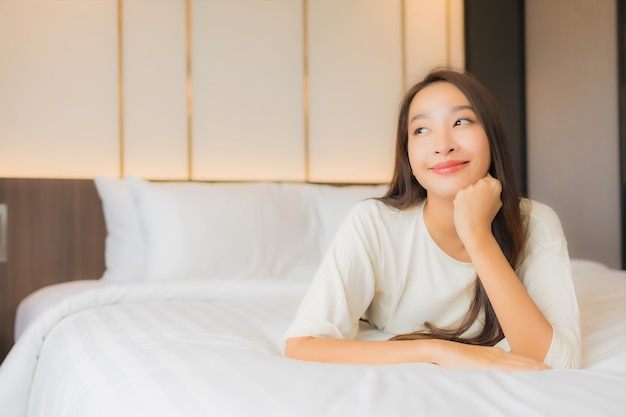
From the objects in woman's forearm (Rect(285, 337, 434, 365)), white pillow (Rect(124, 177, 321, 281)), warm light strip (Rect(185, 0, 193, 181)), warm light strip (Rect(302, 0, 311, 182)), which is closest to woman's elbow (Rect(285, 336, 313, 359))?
woman's forearm (Rect(285, 337, 434, 365))

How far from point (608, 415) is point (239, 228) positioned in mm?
1629

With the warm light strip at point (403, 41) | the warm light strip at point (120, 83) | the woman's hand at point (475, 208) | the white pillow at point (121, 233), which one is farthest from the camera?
the warm light strip at point (403, 41)

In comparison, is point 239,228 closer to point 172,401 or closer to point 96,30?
point 96,30

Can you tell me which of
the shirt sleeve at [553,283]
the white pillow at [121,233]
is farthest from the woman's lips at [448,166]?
the white pillow at [121,233]

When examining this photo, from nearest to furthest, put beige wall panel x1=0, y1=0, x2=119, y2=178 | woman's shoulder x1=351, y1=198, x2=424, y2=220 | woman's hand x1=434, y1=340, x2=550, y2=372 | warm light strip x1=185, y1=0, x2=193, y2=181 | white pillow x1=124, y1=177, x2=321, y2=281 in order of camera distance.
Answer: woman's hand x1=434, y1=340, x2=550, y2=372 < woman's shoulder x1=351, y1=198, x2=424, y2=220 < white pillow x1=124, y1=177, x2=321, y2=281 < beige wall panel x1=0, y1=0, x2=119, y2=178 < warm light strip x1=185, y1=0, x2=193, y2=181

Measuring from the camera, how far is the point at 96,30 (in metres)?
2.53

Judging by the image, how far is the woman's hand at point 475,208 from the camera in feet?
3.77

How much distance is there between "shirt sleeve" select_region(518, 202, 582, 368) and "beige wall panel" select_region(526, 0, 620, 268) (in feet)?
6.51

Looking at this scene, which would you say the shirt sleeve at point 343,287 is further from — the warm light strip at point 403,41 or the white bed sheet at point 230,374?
the warm light strip at point 403,41

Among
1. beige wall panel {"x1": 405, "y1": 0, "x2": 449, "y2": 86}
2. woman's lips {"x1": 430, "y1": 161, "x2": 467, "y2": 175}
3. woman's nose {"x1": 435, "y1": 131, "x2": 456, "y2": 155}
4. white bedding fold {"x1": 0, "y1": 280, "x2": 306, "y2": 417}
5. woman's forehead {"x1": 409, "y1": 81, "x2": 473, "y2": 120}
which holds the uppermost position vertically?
beige wall panel {"x1": 405, "y1": 0, "x2": 449, "y2": 86}

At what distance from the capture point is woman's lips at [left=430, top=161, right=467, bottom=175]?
3.98 ft

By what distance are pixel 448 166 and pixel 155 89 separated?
69.6 inches

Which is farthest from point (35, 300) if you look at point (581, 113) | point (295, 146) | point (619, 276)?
point (581, 113)

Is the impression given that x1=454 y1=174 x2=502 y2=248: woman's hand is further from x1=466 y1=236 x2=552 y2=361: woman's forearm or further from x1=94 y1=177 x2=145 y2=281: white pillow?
x1=94 y1=177 x2=145 y2=281: white pillow
